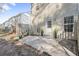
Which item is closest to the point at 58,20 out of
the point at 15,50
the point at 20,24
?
the point at 20,24

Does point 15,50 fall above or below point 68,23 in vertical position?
below

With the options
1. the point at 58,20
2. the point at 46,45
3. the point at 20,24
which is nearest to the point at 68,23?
the point at 58,20

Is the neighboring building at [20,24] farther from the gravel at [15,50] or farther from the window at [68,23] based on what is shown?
the window at [68,23]

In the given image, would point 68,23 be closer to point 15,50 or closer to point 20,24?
point 20,24

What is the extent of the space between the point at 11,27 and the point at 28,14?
0.99ft

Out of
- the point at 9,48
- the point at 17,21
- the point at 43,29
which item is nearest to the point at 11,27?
the point at 17,21

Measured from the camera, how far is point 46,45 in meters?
2.38

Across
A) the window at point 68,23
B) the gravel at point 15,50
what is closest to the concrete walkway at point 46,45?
the gravel at point 15,50

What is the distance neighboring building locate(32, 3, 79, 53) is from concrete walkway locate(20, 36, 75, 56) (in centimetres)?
9

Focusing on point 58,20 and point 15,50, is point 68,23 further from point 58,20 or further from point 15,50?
point 15,50

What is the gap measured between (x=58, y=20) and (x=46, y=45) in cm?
39

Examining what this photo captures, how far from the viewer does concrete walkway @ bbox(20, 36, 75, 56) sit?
2.35 m

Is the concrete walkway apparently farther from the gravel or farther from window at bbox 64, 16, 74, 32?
window at bbox 64, 16, 74, 32

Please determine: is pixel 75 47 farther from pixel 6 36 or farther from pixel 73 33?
pixel 6 36
